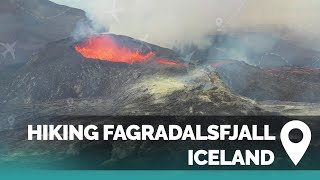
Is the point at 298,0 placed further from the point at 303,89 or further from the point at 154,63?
the point at 154,63

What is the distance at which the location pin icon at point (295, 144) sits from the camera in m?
13.4

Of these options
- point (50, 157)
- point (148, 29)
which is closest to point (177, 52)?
point (148, 29)

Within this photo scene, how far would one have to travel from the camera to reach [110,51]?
66.0 ft

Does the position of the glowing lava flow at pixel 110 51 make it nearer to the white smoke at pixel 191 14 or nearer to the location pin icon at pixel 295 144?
the white smoke at pixel 191 14

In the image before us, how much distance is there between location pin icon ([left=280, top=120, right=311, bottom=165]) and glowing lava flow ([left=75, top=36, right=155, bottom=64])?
237 inches

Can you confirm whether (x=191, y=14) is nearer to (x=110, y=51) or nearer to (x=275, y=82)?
(x=275, y=82)

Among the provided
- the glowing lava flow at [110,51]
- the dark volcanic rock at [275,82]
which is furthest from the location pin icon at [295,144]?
the glowing lava flow at [110,51]

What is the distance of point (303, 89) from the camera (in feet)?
54.0

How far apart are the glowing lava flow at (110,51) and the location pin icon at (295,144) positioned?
19.7ft

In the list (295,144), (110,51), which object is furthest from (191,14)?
(110,51)

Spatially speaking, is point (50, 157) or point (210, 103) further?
point (210, 103)

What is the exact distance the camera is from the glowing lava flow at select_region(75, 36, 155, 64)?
57.7ft

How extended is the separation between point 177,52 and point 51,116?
14.8 ft

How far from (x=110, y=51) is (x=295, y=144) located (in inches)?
361
